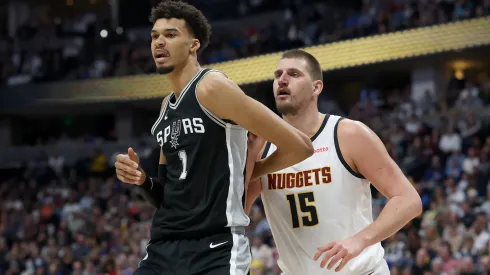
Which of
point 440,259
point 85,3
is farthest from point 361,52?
point 85,3

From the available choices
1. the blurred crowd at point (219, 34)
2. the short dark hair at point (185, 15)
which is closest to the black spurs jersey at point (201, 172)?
the short dark hair at point (185, 15)

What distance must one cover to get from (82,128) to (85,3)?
5298 mm

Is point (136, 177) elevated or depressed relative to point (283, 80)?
depressed

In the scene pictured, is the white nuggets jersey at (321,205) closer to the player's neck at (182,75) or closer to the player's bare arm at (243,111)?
the player's bare arm at (243,111)

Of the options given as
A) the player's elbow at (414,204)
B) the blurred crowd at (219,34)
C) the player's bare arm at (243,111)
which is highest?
the blurred crowd at (219,34)

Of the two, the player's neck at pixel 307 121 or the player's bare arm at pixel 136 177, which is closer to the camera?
the player's bare arm at pixel 136 177

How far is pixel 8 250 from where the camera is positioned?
57.3 feet

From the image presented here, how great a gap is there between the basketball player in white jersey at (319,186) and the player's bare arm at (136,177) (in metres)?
0.73

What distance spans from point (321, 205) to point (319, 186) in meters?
0.12

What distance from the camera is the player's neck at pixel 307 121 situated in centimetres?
491

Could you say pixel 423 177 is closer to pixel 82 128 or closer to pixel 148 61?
pixel 148 61

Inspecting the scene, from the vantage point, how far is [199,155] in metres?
3.83

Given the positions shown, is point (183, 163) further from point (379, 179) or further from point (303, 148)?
point (379, 179)

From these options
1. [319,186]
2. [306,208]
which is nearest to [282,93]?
[319,186]
